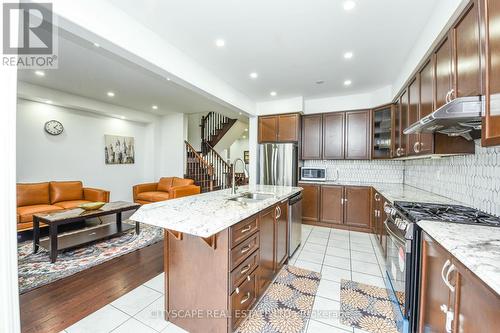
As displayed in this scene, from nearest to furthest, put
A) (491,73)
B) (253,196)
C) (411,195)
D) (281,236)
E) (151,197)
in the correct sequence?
(491,73) < (281,236) < (411,195) < (253,196) < (151,197)

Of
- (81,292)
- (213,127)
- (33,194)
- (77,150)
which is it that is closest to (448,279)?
(81,292)

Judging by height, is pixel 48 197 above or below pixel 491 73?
below

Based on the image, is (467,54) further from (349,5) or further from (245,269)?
(245,269)

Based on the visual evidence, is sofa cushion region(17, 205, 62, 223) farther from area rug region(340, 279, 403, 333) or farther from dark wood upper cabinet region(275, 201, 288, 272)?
area rug region(340, 279, 403, 333)

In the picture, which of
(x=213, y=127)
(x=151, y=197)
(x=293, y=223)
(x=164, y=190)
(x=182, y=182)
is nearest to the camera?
(x=293, y=223)

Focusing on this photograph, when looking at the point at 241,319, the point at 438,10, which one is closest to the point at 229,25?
the point at 438,10

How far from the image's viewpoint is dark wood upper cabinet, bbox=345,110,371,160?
13.6 ft

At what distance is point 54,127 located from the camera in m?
4.62

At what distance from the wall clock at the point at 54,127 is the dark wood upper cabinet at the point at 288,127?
16.1 ft

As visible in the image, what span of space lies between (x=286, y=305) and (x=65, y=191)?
16.2 feet

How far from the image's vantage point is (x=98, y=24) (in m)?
1.77

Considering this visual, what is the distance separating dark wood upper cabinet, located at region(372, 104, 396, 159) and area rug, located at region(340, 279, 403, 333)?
2.41 m

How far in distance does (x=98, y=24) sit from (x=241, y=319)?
2.68 metres

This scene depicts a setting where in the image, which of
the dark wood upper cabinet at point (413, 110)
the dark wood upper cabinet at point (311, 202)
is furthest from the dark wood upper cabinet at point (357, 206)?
the dark wood upper cabinet at point (413, 110)
